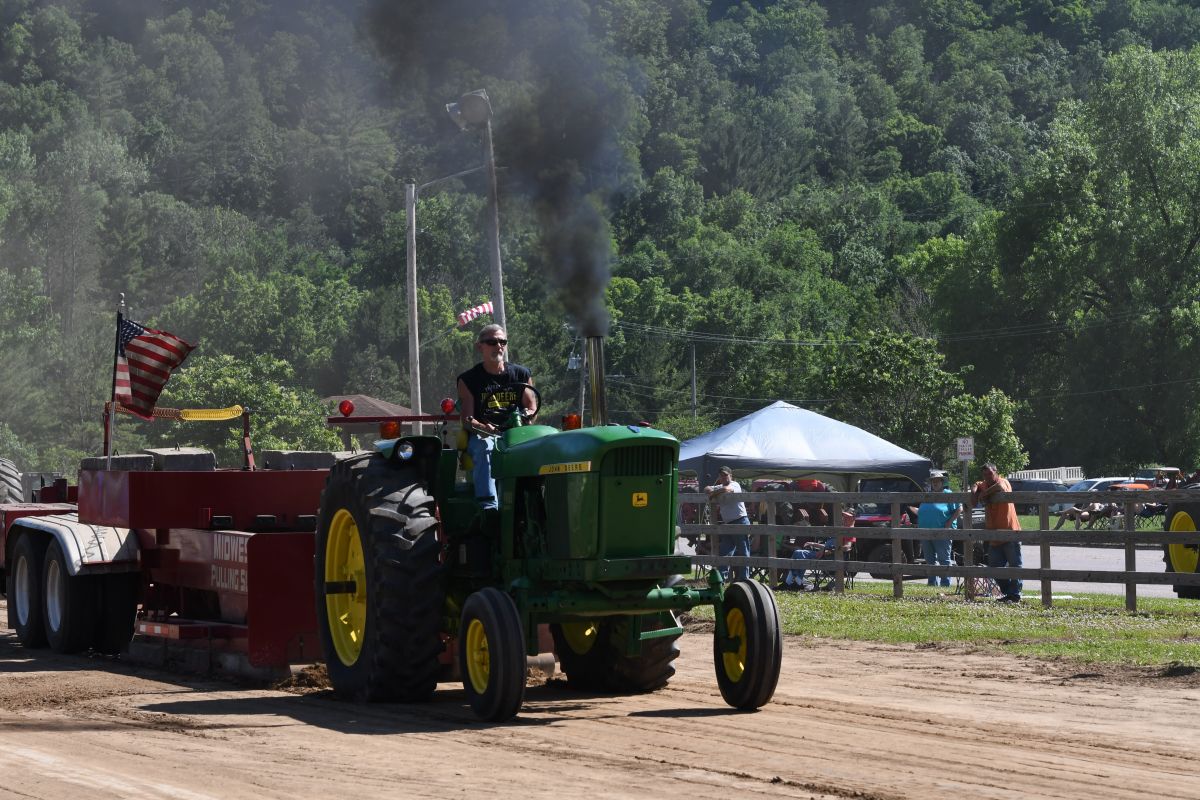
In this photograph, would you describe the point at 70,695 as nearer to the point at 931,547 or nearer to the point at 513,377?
the point at 513,377

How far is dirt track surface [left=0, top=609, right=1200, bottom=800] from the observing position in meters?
6.91

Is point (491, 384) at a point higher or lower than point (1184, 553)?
higher

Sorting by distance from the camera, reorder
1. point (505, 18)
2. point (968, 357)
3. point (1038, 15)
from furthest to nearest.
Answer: point (1038, 15), point (968, 357), point (505, 18)

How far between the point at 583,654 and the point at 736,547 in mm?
10902

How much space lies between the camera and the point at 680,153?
3459cm

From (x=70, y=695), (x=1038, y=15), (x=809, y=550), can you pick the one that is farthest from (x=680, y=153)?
(x=1038, y=15)

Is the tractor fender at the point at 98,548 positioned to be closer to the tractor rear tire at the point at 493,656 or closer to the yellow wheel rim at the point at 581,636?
the yellow wheel rim at the point at 581,636

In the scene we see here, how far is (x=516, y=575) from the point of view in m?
9.38

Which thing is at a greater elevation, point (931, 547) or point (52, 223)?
point (52, 223)

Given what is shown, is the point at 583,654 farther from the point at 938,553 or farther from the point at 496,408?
the point at 938,553

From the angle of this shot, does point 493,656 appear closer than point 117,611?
Yes

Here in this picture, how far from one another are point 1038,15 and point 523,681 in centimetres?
18587

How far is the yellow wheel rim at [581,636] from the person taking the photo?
10219 mm

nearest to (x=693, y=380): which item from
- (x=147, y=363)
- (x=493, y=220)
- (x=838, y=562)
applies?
(x=493, y=220)
